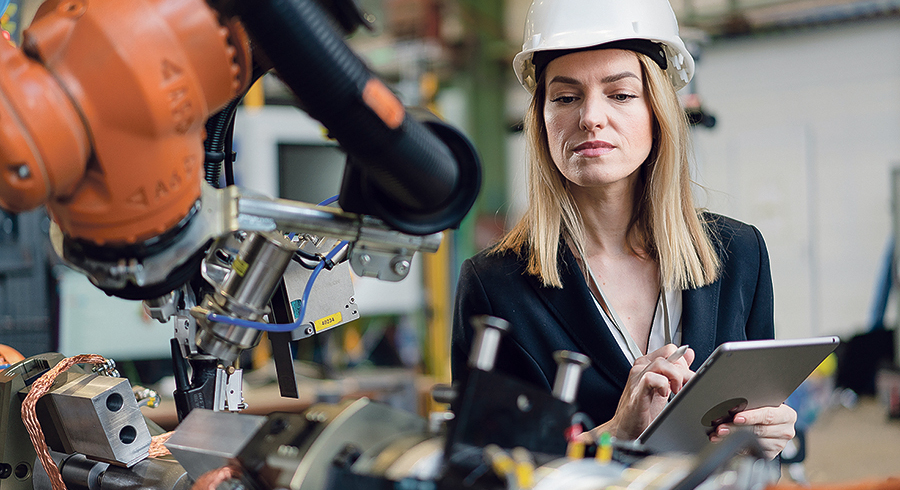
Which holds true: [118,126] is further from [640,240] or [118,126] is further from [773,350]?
[640,240]

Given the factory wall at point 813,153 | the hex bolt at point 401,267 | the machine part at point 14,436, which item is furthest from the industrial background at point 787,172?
the hex bolt at point 401,267

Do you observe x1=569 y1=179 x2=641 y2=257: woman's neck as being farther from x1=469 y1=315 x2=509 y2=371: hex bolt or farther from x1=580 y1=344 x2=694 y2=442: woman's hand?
x1=469 y1=315 x2=509 y2=371: hex bolt

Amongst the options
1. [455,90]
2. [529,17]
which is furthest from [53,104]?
[455,90]

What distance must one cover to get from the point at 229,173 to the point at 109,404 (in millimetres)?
274

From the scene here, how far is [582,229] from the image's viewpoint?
4.50ft

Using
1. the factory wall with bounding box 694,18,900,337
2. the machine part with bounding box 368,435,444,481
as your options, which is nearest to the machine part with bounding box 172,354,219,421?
the machine part with bounding box 368,435,444,481

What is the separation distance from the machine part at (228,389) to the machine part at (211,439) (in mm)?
154

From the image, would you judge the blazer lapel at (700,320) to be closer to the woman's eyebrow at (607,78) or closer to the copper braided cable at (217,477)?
the woman's eyebrow at (607,78)

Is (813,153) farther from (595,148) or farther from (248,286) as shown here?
(248,286)

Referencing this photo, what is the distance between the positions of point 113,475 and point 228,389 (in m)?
0.14

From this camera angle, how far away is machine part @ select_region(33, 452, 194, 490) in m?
0.71

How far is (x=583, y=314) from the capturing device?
4.11 feet

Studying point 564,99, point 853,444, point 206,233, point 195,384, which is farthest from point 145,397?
point 853,444

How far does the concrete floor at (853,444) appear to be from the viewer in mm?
3539
